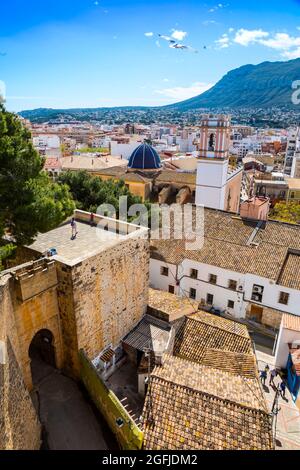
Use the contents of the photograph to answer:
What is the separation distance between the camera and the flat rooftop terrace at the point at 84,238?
11.7 metres

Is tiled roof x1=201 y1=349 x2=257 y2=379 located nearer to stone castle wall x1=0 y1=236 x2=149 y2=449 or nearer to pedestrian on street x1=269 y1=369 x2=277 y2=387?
pedestrian on street x1=269 y1=369 x2=277 y2=387

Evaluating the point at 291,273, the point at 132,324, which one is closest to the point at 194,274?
the point at 291,273

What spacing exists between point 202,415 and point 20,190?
8933mm

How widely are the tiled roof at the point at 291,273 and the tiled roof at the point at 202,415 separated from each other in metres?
8.46

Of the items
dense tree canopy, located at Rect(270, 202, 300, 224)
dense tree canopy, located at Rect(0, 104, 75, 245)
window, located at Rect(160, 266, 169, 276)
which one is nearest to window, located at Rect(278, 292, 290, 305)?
window, located at Rect(160, 266, 169, 276)

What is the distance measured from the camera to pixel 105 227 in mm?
14883

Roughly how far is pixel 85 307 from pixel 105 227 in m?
4.74

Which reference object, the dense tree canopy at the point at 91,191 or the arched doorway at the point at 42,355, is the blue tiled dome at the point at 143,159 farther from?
the arched doorway at the point at 42,355

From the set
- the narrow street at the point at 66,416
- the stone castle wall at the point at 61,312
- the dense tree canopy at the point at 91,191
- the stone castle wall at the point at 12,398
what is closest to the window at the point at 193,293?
the stone castle wall at the point at 61,312

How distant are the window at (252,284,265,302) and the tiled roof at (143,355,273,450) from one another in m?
8.52

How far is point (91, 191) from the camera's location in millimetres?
22078

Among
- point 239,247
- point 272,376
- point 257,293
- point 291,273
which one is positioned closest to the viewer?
point 272,376

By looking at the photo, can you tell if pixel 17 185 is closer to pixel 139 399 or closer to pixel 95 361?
pixel 95 361

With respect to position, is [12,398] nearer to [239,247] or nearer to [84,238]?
[84,238]
